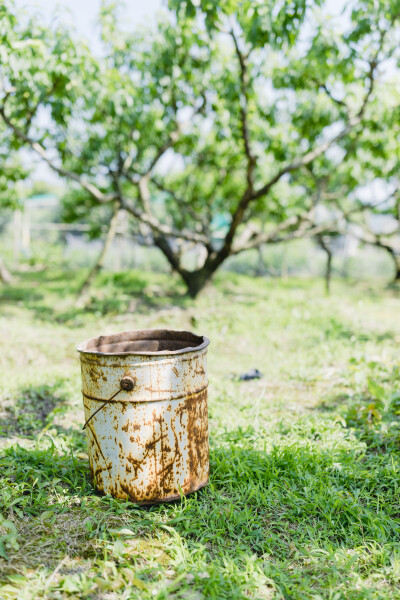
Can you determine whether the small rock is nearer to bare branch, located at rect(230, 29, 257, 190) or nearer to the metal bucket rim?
the metal bucket rim

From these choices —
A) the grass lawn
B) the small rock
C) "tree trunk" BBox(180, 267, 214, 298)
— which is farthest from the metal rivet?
"tree trunk" BBox(180, 267, 214, 298)

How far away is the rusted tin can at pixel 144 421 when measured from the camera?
2.25 metres

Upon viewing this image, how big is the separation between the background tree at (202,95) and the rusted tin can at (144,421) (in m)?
3.61

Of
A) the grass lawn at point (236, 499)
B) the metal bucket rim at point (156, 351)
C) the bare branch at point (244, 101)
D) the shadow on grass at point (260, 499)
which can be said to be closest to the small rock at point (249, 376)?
the grass lawn at point (236, 499)

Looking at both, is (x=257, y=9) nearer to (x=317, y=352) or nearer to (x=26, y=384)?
(x=317, y=352)

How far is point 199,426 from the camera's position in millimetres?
2439

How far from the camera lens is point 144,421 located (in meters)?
2.27

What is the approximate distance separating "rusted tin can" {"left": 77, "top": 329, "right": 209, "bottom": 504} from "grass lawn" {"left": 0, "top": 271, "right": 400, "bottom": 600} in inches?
4.8

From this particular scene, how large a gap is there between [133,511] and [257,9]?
4.58 m

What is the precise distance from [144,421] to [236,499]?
0.70 m

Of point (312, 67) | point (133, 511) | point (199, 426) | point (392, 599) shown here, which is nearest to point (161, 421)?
point (199, 426)

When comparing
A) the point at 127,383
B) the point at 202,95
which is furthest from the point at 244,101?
the point at 127,383

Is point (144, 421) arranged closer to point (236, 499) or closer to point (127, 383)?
point (127, 383)

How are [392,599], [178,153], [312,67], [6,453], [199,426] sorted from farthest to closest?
[178,153]
[312,67]
[6,453]
[199,426]
[392,599]
